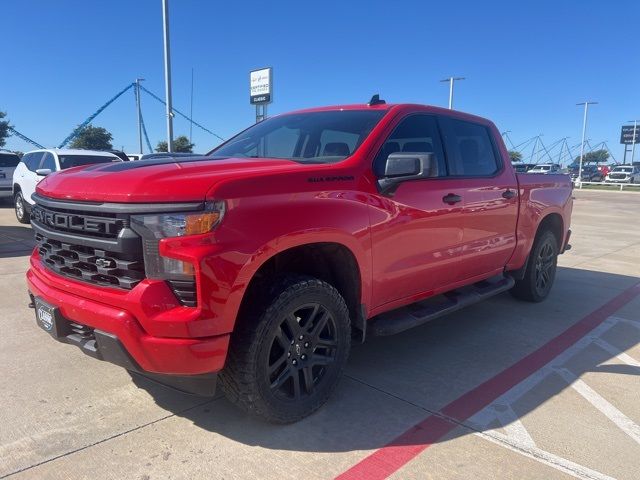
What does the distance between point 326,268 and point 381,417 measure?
0.98 metres

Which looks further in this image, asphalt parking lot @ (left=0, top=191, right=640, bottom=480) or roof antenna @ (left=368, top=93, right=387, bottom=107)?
roof antenna @ (left=368, top=93, right=387, bottom=107)

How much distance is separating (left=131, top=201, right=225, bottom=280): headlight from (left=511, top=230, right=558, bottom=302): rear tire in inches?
164

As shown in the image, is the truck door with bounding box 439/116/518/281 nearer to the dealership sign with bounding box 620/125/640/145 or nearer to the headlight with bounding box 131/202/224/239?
the headlight with bounding box 131/202/224/239

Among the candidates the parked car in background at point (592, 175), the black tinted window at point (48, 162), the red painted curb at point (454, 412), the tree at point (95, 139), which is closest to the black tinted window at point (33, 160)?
the black tinted window at point (48, 162)

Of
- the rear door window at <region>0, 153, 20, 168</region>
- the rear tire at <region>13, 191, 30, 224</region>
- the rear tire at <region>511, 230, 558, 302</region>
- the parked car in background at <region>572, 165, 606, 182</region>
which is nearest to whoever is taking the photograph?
the rear tire at <region>511, 230, 558, 302</region>

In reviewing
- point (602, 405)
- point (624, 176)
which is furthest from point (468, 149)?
point (624, 176)

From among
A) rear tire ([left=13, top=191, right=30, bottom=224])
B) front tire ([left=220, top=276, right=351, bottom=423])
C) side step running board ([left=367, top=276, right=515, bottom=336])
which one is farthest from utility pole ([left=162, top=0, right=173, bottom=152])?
front tire ([left=220, top=276, right=351, bottom=423])

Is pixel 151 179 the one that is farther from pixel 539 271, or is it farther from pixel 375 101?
pixel 539 271

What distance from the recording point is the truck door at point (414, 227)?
3406mm

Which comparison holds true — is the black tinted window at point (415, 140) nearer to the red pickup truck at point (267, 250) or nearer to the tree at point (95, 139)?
the red pickup truck at point (267, 250)

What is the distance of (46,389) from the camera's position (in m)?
3.41

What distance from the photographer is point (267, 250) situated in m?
2.68

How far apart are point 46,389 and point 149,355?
1375 millimetres

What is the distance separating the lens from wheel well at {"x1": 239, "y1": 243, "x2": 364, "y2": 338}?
10.1ft
